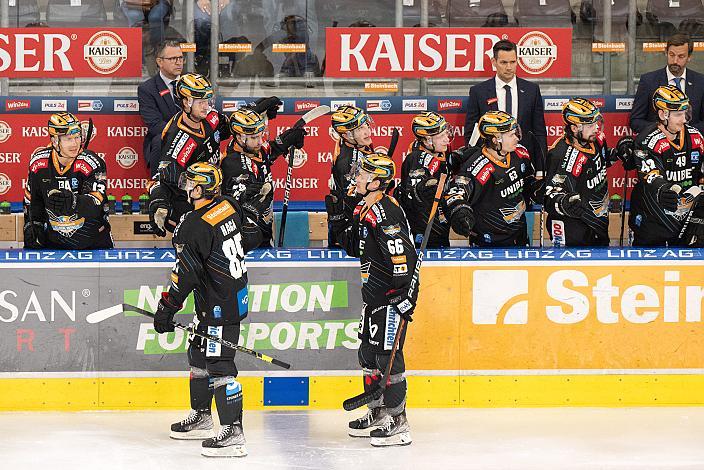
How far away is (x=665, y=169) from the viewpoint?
438 inches

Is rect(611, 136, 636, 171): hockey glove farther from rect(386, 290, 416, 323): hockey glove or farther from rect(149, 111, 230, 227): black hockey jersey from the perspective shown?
rect(149, 111, 230, 227): black hockey jersey

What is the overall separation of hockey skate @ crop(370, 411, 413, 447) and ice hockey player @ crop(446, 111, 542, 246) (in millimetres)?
1933

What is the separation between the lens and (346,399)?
1004 centimetres

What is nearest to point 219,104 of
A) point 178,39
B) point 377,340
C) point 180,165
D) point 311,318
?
point 178,39

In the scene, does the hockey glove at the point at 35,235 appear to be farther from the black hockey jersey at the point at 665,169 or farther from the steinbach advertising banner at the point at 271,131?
the black hockey jersey at the point at 665,169

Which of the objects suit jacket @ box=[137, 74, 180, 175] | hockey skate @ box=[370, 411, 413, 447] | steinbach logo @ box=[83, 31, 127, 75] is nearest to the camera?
hockey skate @ box=[370, 411, 413, 447]

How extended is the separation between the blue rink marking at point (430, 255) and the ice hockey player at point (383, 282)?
826 millimetres

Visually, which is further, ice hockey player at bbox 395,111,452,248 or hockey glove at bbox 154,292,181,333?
ice hockey player at bbox 395,111,452,248

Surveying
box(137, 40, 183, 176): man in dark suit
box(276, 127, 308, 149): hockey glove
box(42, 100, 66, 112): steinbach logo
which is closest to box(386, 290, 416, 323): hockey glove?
box(276, 127, 308, 149): hockey glove

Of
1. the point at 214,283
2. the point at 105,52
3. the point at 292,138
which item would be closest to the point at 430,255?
the point at 292,138

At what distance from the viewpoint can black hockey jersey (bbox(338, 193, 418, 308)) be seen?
30.0 ft

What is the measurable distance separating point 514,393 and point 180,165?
10.4ft

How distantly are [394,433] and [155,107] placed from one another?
4.25 m

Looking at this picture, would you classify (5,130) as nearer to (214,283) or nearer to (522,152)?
(214,283)
